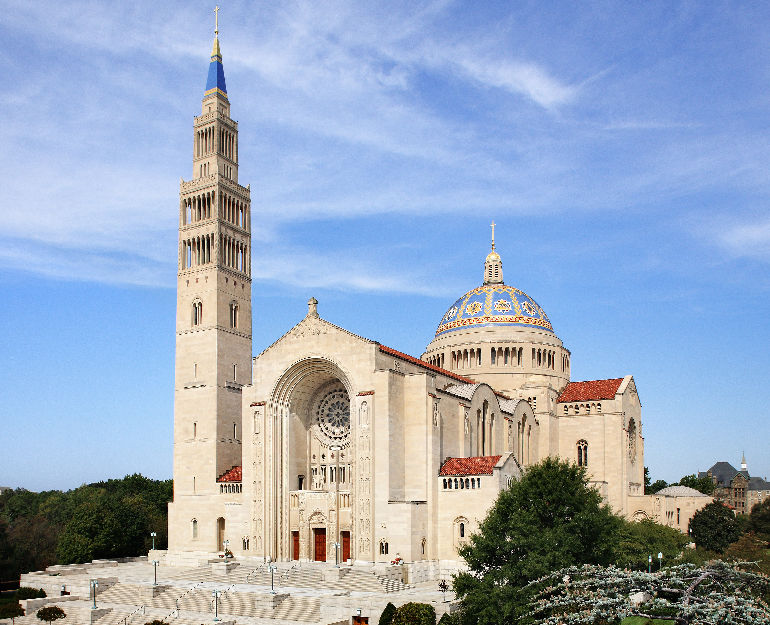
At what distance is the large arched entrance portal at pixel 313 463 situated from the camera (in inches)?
2026

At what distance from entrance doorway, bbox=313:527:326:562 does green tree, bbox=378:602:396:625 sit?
15.3 meters

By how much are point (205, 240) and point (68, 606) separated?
27128 millimetres

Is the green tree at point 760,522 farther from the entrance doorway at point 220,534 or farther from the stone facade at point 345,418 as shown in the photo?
the entrance doorway at point 220,534

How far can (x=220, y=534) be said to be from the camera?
57.4 m

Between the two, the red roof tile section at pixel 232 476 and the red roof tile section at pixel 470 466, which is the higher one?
the red roof tile section at pixel 470 466

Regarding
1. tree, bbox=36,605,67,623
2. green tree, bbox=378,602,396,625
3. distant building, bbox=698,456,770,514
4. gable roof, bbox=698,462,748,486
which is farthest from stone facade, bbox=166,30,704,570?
gable roof, bbox=698,462,748,486

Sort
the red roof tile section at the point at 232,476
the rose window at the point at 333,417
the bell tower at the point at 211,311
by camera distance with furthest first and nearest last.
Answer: the bell tower at the point at 211,311 < the red roof tile section at the point at 232,476 < the rose window at the point at 333,417

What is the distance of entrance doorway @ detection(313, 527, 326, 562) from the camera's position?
51969 mm

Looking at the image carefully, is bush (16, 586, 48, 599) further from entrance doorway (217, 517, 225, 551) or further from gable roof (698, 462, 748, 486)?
gable roof (698, 462, 748, 486)

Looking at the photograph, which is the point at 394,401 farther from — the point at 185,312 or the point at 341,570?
the point at 185,312

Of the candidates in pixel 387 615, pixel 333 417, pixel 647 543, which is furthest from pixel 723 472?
pixel 387 615

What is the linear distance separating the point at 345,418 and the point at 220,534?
1252 cm

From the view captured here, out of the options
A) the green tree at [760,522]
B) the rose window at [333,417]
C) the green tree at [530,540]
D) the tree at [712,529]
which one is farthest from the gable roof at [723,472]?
the green tree at [530,540]

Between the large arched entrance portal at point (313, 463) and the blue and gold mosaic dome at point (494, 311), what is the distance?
19.0 meters
